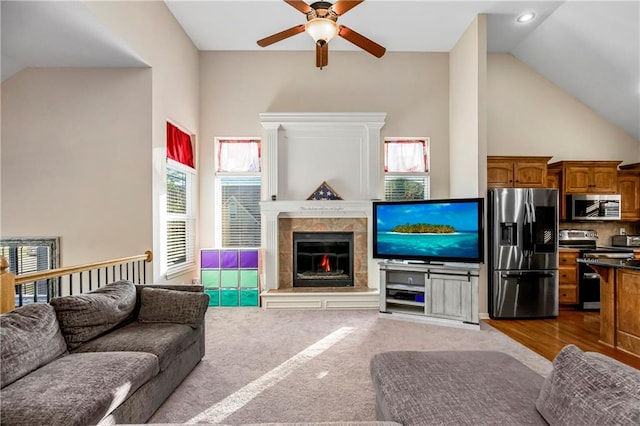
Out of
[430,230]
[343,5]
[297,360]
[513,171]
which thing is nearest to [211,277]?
[297,360]

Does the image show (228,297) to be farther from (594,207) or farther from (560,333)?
(594,207)

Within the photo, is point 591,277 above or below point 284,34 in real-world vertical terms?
below

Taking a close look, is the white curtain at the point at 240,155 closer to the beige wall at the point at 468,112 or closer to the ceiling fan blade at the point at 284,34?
the ceiling fan blade at the point at 284,34

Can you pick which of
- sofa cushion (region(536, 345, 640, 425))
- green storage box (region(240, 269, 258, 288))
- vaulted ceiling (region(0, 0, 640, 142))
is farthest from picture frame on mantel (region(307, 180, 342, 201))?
sofa cushion (region(536, 345, 640, 425))

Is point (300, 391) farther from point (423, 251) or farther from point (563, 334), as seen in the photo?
point (563, 334)

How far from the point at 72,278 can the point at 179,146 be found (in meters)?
2.04

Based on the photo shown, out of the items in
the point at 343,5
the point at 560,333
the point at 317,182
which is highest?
the point at 343,5

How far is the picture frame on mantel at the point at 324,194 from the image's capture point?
512cm

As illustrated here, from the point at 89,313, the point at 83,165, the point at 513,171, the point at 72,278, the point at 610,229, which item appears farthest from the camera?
the point at 610,229

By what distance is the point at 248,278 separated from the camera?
4.95m

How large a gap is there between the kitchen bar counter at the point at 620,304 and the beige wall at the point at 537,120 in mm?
2537

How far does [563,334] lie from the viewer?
3805mm

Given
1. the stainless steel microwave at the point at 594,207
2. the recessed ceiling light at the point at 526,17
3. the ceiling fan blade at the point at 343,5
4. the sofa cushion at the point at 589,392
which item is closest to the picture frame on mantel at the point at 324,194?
the ceiling fan blade at the point at 343,5

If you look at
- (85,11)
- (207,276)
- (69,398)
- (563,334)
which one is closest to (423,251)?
(563,334)
